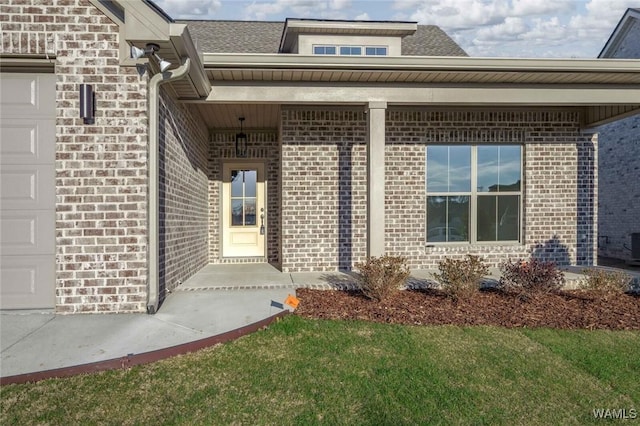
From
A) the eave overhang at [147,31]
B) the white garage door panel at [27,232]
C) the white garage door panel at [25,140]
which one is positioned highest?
the eave overhang at [147,31]

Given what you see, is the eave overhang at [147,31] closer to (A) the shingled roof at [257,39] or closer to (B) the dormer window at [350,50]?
(A) the shingled roof at [257,39]

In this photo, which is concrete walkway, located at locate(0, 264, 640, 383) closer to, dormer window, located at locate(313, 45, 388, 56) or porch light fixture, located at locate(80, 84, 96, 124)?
porch light fixture, located at locate(80, 84, 96, 124)

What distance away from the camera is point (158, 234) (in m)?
4.65

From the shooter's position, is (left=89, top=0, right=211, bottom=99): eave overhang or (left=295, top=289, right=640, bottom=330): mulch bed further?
(left=295, top=289, right=640, bottom=330): mulch bed

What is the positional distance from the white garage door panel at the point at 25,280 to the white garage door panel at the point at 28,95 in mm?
1629

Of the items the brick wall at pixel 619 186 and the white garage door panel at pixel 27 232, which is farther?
the brick wall at pixel 619 186

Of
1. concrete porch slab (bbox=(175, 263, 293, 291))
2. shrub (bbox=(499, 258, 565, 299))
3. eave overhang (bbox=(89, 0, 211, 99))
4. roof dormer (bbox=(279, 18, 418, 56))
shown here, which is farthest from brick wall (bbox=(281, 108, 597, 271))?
eave overhang (bbox=(89, 0, 211, 99))

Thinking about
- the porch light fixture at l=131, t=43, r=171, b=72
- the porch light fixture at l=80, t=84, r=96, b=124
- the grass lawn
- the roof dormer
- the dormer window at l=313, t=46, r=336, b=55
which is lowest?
the grass lawn

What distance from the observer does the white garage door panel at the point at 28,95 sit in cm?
435

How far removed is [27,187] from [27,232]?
505 millimetres

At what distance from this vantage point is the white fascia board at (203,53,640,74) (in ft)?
17.8

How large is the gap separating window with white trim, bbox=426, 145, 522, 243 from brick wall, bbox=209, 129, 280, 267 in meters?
3.42

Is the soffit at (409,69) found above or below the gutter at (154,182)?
above

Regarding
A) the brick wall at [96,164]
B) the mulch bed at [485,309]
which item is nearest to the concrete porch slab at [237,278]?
the mulch bed at [485,309]
